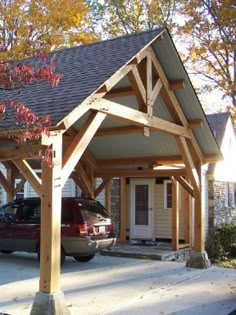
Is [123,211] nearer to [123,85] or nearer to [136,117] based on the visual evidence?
[123,85]

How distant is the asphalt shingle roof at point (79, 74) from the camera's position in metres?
8.32

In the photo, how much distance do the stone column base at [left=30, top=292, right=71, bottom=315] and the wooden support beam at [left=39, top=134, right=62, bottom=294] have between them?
76 millimetres

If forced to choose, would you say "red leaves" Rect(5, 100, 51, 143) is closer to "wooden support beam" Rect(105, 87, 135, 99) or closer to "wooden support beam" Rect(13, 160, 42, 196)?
"wooden support beam" Rect(13, 160, 42, 196)

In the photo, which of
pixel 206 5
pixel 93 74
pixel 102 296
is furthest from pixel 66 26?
pixel 102 296

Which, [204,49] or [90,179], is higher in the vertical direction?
[204,49]

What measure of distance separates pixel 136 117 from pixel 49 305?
4.32m

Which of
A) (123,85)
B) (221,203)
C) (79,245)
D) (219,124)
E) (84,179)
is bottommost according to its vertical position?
(79,245)

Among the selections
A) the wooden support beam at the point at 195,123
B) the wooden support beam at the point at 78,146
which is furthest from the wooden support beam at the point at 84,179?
the wooden support beam at the point at 78,146

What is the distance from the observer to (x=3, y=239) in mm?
13430

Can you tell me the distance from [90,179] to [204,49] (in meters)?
10.9

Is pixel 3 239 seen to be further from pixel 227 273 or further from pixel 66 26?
pixel 66 26

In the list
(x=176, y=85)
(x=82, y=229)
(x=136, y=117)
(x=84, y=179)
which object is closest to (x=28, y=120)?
(x=136, y=117)

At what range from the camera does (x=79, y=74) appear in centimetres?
970

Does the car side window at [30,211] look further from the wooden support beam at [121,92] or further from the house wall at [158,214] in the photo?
the house wall at [158,214]
